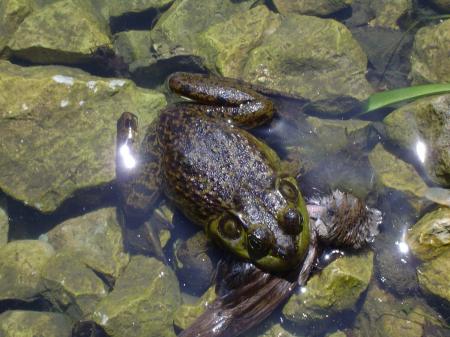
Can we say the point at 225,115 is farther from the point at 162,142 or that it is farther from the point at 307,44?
the point at 307,44

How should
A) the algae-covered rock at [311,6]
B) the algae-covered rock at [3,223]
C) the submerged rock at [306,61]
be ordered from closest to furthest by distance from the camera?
the algae-covered rock at [3,223] → the submerged rock at [306,61] → the algae-covered rock at [311,6]

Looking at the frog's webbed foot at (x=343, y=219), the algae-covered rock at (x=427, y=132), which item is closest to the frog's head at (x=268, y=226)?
the frog's webbed foot at (x=343, y=219)

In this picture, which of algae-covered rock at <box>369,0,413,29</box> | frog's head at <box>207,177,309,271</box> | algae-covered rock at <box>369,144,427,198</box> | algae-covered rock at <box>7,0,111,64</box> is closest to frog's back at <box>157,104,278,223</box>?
frog's head at <box>207,177,309,271</box>

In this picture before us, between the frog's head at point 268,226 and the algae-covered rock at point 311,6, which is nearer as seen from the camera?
the frog's head at point 268,226

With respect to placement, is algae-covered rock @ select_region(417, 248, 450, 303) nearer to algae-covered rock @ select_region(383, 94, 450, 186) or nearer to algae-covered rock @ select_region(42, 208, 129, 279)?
algae-covered rock @ select_region(383, 94, 450, 186)

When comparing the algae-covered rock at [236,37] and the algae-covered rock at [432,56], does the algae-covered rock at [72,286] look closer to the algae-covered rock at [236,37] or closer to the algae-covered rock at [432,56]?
the algae-covered rock at [236,37]
